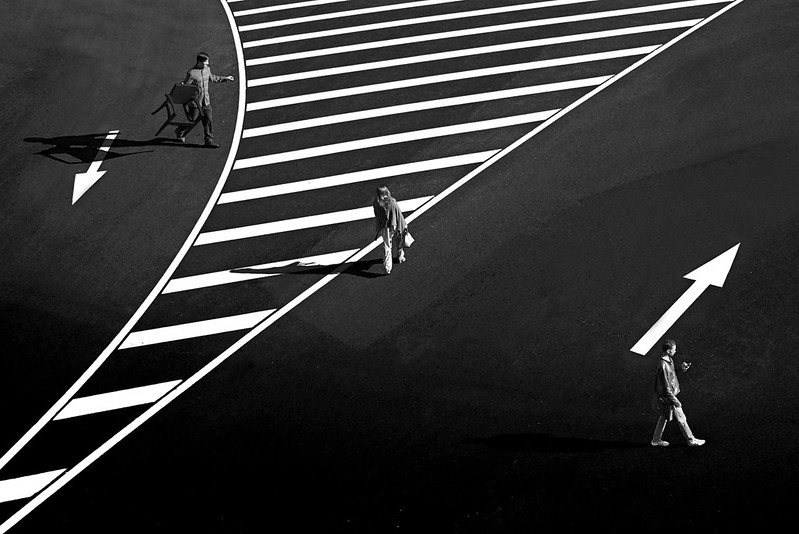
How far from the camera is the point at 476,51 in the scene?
24047mm

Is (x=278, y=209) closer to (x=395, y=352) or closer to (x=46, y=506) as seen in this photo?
(x=395, y=352)

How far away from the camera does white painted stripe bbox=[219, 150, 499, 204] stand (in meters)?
19.8

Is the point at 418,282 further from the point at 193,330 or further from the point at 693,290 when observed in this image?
the point at 693,290

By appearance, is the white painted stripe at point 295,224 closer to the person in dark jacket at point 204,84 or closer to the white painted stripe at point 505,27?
the person in dark jacket at point 204,84

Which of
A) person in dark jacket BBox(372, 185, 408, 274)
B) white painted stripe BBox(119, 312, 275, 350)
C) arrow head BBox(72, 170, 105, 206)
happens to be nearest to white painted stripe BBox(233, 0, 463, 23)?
arrow head BBox(72, 170, 105, 206)

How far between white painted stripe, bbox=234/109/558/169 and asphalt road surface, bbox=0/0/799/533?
0.09 m

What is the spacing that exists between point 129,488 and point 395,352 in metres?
4.56

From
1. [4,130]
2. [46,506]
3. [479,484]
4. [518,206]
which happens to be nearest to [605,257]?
[518,206]

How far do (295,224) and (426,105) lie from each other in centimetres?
518

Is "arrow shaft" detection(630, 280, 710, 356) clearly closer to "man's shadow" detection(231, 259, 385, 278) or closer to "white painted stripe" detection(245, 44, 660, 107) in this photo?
"man's shadow" detection(231, 259, 385, 278)

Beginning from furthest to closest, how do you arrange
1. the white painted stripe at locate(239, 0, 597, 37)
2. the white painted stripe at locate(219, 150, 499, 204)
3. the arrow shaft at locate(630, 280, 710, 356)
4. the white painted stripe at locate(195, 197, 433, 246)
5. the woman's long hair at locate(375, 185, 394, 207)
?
the white painted stripe at locate(239, 0, 597, 37), the white painted stripe at locate(219, 150, 499, 204), the white painted stripe at locate(195, 197, 433, 246), the woman's long hair at locate(375, 185, 394, 207), the arrow shaft at locate(630, 280, 710, 356)

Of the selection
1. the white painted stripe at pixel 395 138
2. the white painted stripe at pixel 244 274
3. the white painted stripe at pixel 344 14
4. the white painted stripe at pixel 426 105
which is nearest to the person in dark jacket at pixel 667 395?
the white painted stripe at pixel 244 274

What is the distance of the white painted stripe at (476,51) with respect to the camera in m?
23.9

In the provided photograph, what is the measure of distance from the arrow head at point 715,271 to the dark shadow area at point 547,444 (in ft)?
13.4
